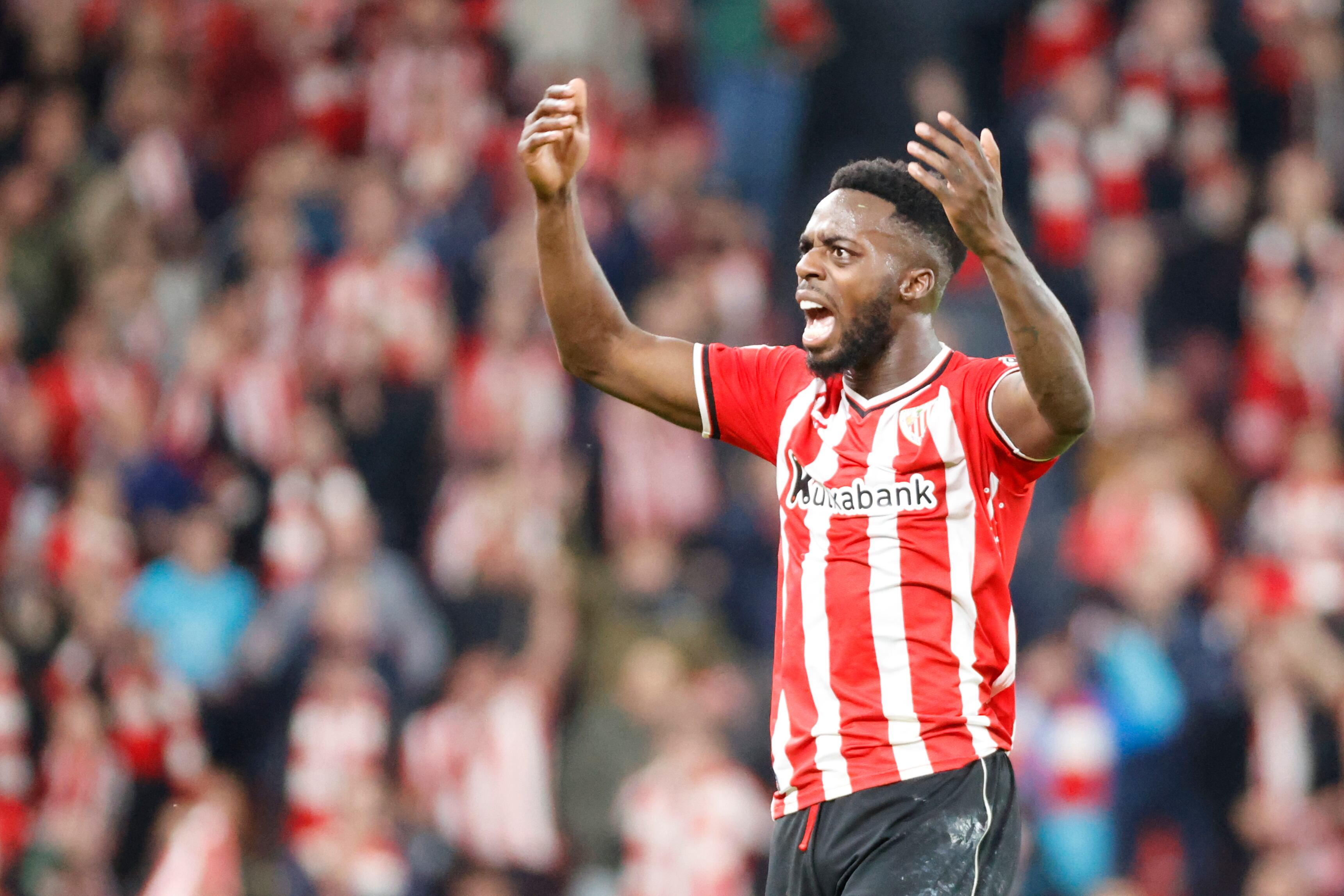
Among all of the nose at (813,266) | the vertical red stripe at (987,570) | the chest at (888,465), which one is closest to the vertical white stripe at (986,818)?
the vertical red stripe at (987,570)

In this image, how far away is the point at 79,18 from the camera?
13039 millimetres

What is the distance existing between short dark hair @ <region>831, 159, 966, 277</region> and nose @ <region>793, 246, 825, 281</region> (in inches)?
7.4

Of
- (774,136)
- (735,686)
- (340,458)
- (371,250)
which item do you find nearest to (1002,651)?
(735,686)

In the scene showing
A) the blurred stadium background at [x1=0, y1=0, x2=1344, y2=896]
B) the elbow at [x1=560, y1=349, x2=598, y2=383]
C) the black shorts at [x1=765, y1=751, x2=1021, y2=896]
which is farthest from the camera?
the blurred stadium background at [x1=0, y1=0, x2=1344, y2=896]

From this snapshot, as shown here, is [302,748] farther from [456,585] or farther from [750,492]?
[750,492]

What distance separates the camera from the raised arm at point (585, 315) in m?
4.33

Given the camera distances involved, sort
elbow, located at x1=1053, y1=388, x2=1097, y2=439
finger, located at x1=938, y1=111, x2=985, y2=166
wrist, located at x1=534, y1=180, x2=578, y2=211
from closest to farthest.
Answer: finger, located at x1=938, y1=111, x2=985, y2=166 < elbow, located at x1=1053, y1=388, x2=1097, y2=439 < wrist, located at x1=534, y1=180, x2=578, y2=211

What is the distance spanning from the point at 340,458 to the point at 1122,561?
448 centimetres

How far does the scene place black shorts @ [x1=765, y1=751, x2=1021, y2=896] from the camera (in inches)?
149

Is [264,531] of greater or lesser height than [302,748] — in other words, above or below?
above

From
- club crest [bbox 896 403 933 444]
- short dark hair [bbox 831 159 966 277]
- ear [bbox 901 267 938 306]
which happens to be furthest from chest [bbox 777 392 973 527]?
short dark hair [bbox 831 159 966 277]

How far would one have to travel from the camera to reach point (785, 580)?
412 centimetres

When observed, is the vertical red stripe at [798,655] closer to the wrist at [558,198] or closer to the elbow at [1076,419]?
the elbow at [1076,419]

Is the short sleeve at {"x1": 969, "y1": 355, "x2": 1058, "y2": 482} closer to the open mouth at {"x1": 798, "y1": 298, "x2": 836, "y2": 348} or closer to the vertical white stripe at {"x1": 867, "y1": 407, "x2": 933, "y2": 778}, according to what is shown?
the vertical white stripe at {"x1": 867, "y1": 407, "x2": 933, "y2": 778}
